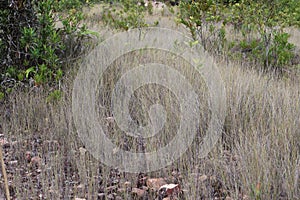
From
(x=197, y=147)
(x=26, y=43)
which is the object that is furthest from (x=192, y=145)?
(x=26, y=43)

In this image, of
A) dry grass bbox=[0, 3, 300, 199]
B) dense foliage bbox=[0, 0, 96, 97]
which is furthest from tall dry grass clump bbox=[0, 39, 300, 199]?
dense foliage bbox=[0, 0, 96, 97]

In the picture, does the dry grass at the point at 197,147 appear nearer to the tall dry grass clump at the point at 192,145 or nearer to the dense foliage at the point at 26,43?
the tall dry grass clump at the point at 192,145

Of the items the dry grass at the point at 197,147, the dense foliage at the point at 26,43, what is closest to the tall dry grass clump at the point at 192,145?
the dry grass at the point at 197,147

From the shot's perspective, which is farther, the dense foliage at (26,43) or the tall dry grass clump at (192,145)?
the dense foliage at (26,43)

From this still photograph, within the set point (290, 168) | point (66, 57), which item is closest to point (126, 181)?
point (290, 168)

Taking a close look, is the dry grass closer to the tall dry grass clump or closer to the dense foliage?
the tall dry grass clump

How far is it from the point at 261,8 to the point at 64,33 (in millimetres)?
3000

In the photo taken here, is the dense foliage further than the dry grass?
Yes

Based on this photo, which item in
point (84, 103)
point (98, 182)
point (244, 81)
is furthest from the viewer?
point (244, 81)

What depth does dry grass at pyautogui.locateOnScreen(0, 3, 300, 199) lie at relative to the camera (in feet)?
7.48

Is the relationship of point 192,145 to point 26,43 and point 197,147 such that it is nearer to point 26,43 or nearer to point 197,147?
point 197,147

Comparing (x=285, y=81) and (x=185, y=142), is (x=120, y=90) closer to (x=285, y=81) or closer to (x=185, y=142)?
(x=185, y=142)

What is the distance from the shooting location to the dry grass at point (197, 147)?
228cm

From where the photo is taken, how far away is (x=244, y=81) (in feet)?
12.2
